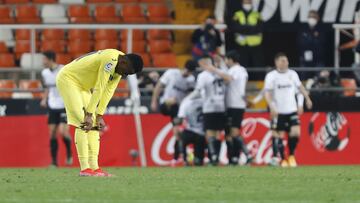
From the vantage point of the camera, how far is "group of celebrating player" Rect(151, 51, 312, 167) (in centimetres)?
2439

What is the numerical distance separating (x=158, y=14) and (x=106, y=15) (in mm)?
1270

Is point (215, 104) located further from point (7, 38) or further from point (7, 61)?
point (7, 38)

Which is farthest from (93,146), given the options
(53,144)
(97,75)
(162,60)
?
(162,60)

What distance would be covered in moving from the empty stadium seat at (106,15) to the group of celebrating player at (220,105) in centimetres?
484

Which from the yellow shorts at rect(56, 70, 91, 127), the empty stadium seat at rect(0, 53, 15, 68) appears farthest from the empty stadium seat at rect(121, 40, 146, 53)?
the yellow shorts at rect(56, 70, 91, 127)

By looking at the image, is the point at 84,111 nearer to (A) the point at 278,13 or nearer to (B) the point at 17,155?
(B) the point at 17,155

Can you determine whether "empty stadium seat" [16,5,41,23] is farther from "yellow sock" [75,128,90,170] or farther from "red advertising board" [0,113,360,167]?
"yellow sock" [75,128,90,170]

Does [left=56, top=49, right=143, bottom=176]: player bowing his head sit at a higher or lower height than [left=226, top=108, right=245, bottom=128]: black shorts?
higher

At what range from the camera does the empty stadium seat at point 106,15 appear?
3086 centimetres

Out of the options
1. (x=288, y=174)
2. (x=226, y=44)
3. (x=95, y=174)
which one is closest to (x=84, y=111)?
(x=95, y=174)

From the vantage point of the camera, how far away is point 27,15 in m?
31.1

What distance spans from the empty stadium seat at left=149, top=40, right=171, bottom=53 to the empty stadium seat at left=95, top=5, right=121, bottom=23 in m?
1.33

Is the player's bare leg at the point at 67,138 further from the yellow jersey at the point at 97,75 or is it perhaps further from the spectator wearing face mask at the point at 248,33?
the yellow jersey at the point at 97,75

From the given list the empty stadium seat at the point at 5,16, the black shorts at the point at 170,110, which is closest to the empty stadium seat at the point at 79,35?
the empty stadium seat at the point at 5,16
